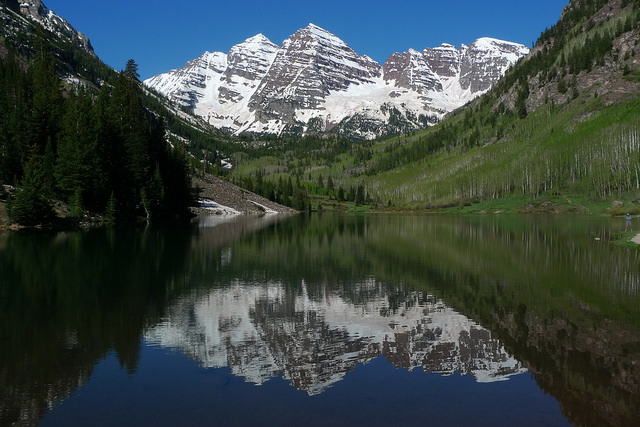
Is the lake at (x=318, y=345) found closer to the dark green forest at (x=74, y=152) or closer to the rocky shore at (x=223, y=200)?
the dark green forest at (x=74, y=152)

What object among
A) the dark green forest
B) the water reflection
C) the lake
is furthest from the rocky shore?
the water reflection

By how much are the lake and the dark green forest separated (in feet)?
170

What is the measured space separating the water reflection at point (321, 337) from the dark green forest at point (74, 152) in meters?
59.8

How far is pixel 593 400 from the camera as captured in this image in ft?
42.3

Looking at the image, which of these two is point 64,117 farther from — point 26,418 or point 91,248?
point 26,418

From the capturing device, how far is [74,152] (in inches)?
3305

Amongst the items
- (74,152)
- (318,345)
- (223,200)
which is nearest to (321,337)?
(318,345)

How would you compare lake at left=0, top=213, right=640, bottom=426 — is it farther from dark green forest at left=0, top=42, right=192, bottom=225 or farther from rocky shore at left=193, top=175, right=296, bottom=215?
rocky shore at left=193, top=175, right=296, bottom=215

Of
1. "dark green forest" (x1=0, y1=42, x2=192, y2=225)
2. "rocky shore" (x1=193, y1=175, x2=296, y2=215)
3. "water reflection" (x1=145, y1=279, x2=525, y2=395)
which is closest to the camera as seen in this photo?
"water reflection" (x1=145, y1=279, x2=525, y2=395)

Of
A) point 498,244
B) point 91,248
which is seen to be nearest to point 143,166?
point 91,248

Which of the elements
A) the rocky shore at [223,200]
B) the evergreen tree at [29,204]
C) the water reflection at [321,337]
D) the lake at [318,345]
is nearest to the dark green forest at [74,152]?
the evergreen tree at [29,204]

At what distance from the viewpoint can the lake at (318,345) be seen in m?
12.5

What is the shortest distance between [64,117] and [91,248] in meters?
55.7

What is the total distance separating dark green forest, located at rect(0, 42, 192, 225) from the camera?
269 feet
